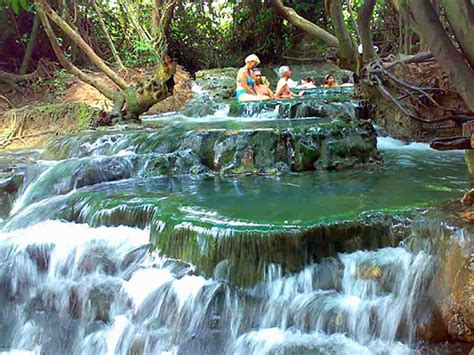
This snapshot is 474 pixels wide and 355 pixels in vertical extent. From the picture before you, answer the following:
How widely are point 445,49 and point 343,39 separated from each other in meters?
4.82

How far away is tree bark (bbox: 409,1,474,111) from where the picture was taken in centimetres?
342

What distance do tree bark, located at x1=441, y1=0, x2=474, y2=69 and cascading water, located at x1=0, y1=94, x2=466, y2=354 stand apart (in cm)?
139

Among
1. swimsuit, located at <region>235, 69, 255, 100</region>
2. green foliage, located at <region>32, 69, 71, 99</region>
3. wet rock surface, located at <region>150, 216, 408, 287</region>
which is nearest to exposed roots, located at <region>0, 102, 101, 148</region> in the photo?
green foliage, located at <region>32, 69, 71, 99</region>

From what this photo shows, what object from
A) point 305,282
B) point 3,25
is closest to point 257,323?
point 305,282

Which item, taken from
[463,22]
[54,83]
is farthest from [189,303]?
[54,83]

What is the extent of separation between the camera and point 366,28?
7934 mm

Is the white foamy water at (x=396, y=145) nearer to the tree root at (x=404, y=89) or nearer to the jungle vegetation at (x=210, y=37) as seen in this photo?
the tree root at (x=404, y=89)

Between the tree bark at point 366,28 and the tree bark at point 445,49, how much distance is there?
4.22 metres

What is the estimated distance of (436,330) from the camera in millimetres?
3344

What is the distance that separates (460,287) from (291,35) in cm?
1369

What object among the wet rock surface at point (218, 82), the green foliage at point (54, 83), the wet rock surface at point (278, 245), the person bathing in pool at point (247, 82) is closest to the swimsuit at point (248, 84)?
the person bathing in pool at point (247, 82)

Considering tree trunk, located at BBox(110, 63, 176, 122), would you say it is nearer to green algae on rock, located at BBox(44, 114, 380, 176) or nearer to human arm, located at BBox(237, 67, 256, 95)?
human arm, located at BBox(237, 67, 256, 95)

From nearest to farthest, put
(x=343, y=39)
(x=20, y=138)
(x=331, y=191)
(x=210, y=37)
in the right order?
(x=331, y=191) < (x=343, y=39) < (x=20, y=138) < (x=210, y=37)

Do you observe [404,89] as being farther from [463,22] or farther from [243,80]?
[463,22]
